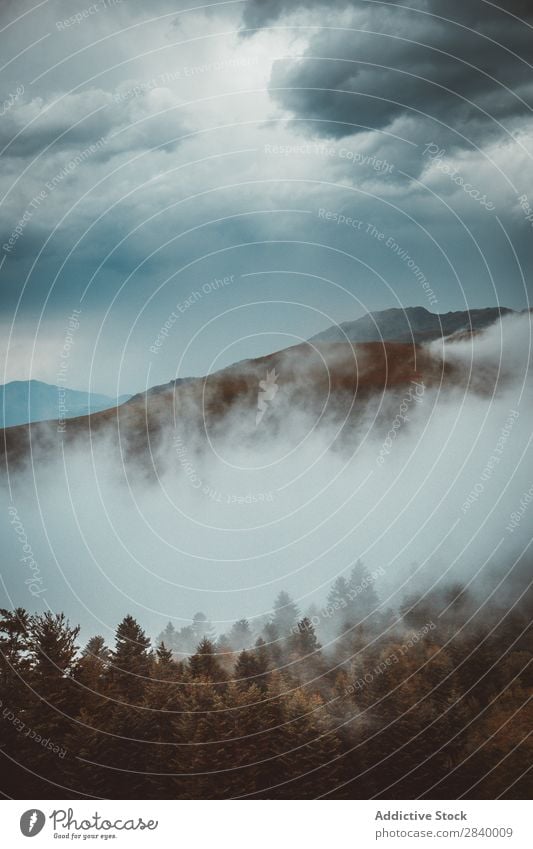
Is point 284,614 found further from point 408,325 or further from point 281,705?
point 408,325

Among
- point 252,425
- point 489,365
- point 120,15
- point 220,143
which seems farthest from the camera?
point 252,425

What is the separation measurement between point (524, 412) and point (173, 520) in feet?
14.0

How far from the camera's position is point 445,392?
1116 cm

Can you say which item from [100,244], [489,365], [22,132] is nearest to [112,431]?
[100,244]

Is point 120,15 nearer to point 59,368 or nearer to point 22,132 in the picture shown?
point 22,132

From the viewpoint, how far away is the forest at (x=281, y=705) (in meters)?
9.70

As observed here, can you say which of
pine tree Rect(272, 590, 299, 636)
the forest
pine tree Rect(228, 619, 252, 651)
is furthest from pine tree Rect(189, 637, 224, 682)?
pine tree Rect(272, 590, 299, 636)
